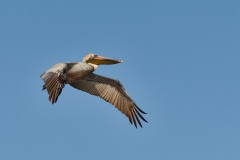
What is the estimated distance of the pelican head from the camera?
20.8 m

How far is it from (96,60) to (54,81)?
4.17 meters

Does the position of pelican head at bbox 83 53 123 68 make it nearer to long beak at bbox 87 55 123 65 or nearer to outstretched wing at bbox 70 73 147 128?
long beak at bbox 87 55 123 65

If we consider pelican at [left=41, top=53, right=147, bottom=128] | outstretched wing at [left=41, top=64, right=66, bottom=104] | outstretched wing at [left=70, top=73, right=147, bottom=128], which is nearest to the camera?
outstretched wing at [left=41, top=64, right=66, bottom=104]

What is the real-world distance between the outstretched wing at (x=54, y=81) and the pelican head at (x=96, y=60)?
2.70 m

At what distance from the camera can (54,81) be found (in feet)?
55.3

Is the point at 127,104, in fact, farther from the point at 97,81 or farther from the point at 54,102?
the point at 54,102

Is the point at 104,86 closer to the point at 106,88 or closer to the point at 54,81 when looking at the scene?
the point at 106,88

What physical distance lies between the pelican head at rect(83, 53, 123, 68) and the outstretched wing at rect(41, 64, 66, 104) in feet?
8.86

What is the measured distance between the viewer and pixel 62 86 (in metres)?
16.8

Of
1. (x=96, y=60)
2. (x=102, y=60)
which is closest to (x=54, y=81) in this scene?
(x=96, y=60)

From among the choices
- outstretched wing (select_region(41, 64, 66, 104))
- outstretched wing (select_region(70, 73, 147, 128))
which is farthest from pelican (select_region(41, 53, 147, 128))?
outstretched wing (select_region(41, 64, 66, 104))

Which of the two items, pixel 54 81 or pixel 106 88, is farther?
pixel 106 88

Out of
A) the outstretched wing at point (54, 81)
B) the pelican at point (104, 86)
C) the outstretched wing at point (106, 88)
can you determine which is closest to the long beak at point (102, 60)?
the pelican at point (104, 86)

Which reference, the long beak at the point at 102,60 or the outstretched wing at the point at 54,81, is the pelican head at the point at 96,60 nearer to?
the long beak at the point at 102,60
